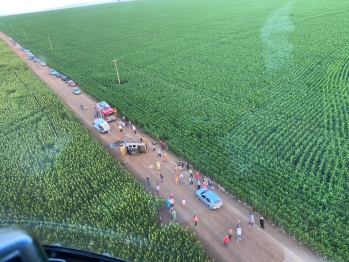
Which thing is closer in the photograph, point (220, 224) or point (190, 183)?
point (220, 224)

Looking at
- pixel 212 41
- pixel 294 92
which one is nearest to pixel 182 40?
pixel 212 41

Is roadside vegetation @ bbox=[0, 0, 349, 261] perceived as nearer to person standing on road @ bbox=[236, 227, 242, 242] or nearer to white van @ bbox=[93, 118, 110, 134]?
person standing on road @ bbox=[236, 227, 242, 242]

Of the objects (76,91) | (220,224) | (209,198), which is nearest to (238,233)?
(220,224)

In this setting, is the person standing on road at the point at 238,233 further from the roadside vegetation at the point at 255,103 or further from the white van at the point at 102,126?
the white van at the point at 102,126

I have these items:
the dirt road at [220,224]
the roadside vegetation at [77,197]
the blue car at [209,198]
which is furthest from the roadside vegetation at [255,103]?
the roadside vegetation at [77,197]

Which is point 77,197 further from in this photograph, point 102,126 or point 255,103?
point 255,103

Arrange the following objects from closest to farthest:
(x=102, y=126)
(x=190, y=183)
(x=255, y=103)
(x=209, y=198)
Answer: (x=209, y=198) < (x=190, y=183) < (x=102, y=126) < (x=255, y=103)
